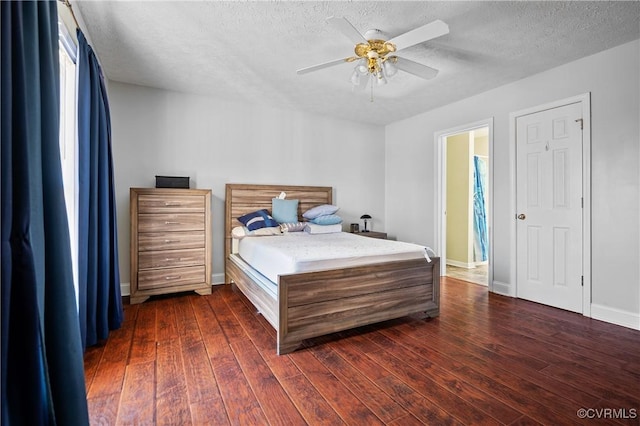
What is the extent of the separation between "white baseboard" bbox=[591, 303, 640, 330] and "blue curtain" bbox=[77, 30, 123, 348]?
13.7 ft

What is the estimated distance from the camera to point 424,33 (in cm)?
203

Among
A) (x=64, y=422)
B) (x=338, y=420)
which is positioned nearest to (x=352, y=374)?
(x=338, y=420)

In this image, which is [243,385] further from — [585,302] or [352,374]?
[585,302]

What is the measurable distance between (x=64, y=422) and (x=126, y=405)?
2.07ft

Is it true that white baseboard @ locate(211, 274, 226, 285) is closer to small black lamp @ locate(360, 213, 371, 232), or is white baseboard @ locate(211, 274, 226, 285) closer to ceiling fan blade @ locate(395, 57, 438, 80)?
small black lamp @ locate(360, 213, 371, 232)

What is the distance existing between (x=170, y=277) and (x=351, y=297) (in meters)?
2.09

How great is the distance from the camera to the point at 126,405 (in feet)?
5.24

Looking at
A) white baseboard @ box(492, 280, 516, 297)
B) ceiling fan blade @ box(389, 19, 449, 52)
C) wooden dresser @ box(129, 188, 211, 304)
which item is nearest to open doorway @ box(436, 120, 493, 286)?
white baseboard @ box(492, 280, 516, 297)

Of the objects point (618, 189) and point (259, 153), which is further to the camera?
point (259, 153)

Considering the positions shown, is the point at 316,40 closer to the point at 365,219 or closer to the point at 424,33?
the point at 424,33

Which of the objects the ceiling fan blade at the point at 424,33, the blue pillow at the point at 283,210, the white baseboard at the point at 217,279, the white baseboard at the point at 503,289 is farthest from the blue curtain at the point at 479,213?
the white baseboard at the point at 217,279

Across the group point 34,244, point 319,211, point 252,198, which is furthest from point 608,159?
point 34,244

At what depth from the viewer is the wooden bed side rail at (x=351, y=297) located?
2.19 m

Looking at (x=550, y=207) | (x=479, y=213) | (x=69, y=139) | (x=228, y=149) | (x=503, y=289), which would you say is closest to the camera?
(x=69, y=139)
